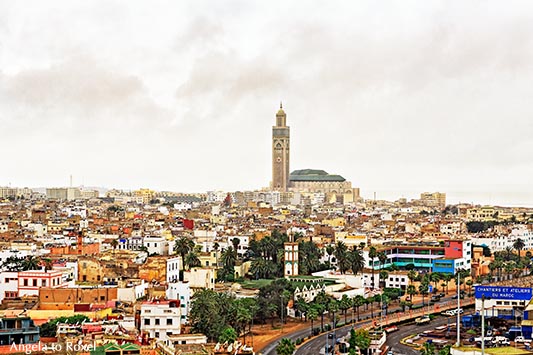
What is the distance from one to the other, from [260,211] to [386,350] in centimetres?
9619

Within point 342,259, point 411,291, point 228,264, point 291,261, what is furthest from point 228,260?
point 411,291

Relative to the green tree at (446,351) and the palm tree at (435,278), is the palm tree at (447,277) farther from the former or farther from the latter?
the green tree at (446,351)

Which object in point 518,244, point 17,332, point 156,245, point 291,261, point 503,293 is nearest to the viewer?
point 17,332

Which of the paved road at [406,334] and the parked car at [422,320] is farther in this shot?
the parked car at [422,320]

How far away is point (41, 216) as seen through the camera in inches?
3974

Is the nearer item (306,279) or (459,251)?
(306,279)

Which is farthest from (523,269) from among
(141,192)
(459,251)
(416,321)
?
(141,192)

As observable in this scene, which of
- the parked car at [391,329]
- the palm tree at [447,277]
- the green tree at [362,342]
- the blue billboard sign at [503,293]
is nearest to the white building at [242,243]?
the palm tree at [447,277]

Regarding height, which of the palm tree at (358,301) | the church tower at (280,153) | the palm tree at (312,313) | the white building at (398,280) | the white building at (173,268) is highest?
the church tower at (280,153)

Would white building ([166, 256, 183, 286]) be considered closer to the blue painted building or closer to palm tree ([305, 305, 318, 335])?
palm tree ([305, 305, 318, 335])

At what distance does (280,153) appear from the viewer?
18212 centimetres

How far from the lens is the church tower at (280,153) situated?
17975 cm

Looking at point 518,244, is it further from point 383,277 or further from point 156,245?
point 156,245

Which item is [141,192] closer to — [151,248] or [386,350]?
[151,248]
